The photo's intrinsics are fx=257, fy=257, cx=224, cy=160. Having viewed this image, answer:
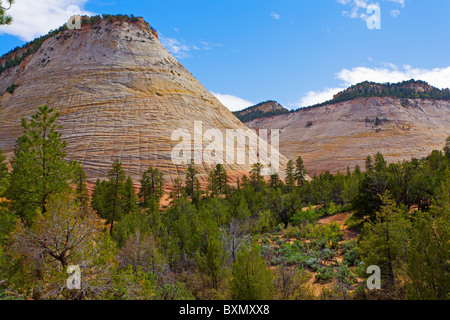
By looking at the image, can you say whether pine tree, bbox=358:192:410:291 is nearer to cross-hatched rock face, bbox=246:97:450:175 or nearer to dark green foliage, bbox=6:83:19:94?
cross-hatched rock face, bbox=246:97:450:175

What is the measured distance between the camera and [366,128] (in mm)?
88312

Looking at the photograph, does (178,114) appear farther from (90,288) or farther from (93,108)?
(90,288)

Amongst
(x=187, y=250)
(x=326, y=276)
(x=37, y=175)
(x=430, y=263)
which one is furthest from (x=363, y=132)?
(x=37, y=175)

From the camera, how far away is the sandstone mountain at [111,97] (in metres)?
48.0

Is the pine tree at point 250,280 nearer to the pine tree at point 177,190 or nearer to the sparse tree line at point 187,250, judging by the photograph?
the sparse tree line at point 187,250

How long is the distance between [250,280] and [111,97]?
58883 mm

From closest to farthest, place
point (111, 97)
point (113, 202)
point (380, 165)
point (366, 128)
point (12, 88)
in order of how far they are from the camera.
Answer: point (113, 202)
point (380, 165)
point (111, 97)
point (12, 88)
point (366, 128)

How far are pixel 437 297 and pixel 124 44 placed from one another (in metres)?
80.7

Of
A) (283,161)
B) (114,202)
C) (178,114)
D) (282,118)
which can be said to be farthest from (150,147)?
(282,118)

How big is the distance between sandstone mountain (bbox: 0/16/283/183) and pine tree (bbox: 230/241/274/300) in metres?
37.5

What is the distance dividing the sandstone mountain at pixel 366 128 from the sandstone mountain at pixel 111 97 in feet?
124

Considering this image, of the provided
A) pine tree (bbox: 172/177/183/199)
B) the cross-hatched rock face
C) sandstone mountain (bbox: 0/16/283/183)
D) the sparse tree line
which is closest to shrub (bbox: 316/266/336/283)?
the sparse tree line

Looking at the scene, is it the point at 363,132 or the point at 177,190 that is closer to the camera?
the point at 177,190

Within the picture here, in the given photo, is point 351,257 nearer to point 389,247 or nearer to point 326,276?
point 326,276
